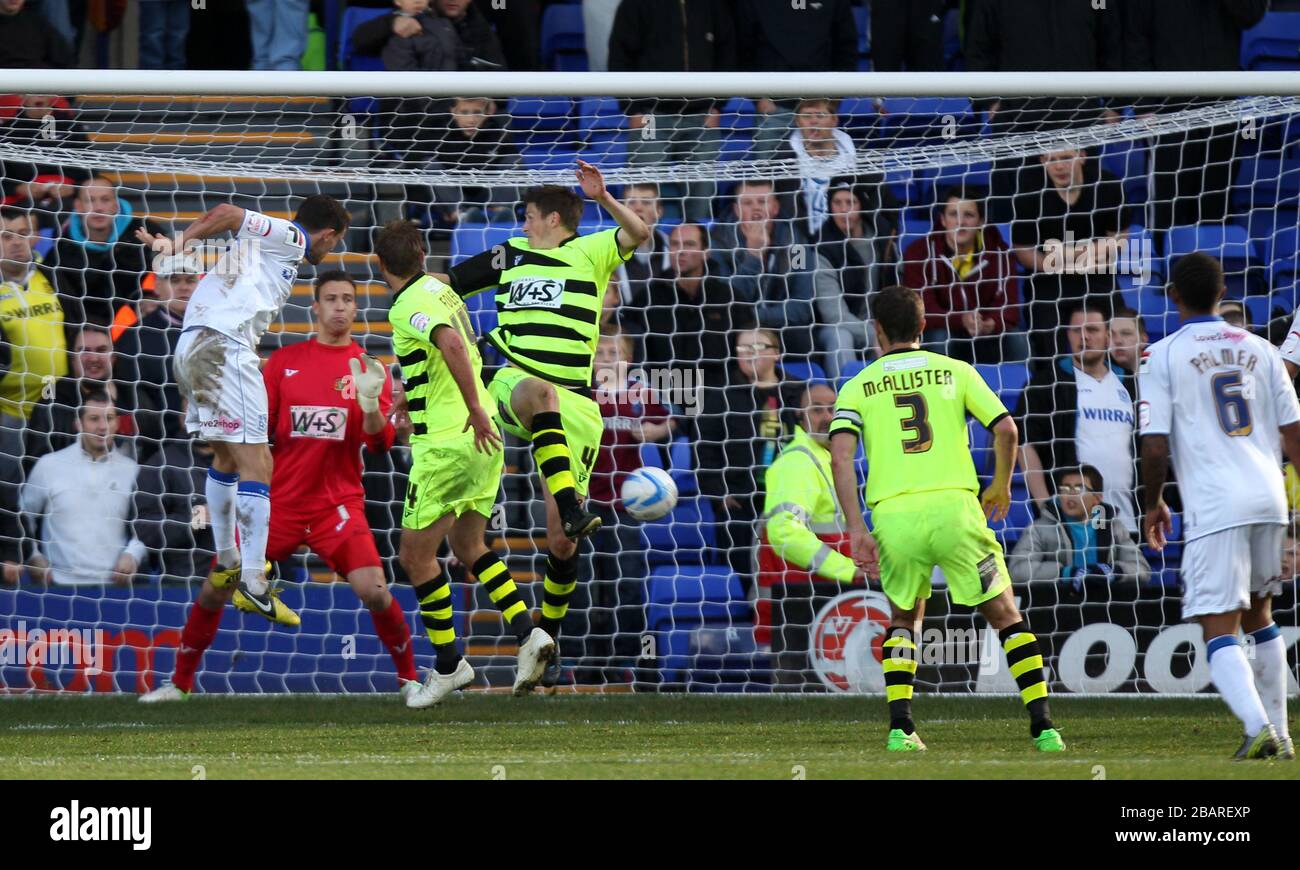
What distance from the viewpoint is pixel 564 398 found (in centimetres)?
743

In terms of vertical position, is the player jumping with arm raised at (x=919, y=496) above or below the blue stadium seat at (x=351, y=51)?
below

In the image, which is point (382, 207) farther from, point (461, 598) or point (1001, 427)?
point (1001, 427)

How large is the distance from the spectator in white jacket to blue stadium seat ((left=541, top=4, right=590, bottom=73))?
13.6ft

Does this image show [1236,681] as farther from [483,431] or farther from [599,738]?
[483,431]

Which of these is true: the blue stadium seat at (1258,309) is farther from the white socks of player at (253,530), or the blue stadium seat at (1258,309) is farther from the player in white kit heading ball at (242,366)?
the white socks of player at (253,530)

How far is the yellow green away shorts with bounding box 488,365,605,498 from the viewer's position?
7395 millimetres

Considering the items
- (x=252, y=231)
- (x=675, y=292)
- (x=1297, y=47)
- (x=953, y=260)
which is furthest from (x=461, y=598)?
(x=1297, y=47)

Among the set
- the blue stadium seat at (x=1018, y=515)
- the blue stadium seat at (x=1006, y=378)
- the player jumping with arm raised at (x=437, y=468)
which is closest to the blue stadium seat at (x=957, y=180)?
the blue stadium seat at (x=1006, y=378)

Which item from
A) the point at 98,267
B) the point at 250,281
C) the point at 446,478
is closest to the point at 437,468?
the point at 446,478

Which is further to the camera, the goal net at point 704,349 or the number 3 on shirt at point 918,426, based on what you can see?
the goal net at point 704,349

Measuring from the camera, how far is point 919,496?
614 cm

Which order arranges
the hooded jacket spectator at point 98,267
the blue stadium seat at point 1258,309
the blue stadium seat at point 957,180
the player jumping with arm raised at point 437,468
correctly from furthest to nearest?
the blue stadium seat at point 957,180 → the blue stadium seat at point 1258,309 → the hooded jacket spectator at point 98,267 → the player jumping with arm raised at point 437,468

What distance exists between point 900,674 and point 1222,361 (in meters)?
1.60

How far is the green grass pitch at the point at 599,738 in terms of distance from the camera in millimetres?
5223
